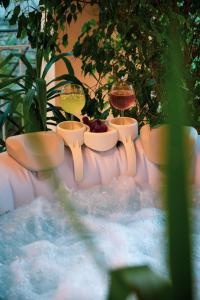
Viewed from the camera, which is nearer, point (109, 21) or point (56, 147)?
point (56, 147)

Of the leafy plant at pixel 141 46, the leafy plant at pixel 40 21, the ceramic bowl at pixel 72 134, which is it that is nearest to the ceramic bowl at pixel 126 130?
the ceramic bowl at pixel 72 134

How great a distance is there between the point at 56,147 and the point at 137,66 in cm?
109

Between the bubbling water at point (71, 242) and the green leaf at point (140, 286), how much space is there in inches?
39.5

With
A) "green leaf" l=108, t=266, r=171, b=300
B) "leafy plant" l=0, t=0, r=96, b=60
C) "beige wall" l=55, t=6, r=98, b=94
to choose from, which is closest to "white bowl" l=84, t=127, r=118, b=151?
"leafy plant" l=0, t=0, r=96, b=60

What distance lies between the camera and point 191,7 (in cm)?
253

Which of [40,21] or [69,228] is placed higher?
[40,21]

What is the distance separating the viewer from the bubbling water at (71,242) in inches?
54.2

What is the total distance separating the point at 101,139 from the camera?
77.6 inches

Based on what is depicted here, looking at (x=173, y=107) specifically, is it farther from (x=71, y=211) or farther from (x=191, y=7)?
(x=191, y=7)

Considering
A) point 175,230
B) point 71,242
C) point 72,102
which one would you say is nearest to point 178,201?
point 175,230

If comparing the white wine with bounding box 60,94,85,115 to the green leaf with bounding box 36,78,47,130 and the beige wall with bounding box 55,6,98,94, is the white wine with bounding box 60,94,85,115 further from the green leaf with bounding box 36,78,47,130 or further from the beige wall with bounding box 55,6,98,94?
the beige wall with bounding box 55,6,98,94

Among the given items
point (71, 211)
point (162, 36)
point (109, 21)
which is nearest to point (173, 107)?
point (71, 211)

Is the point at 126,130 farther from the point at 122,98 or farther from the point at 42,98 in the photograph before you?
the point at 42,98

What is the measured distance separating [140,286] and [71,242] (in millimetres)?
1440
